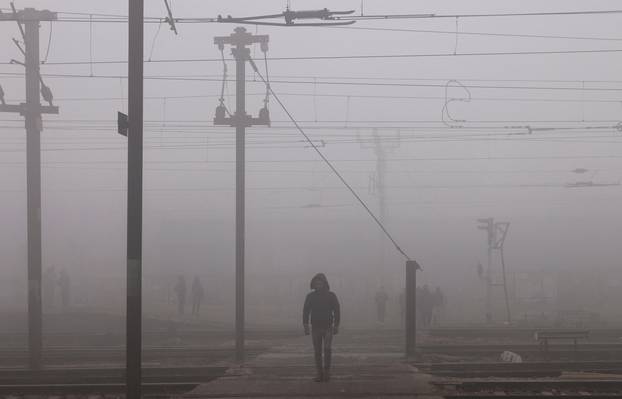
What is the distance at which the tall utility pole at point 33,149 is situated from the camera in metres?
17.6

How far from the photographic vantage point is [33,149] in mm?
17938

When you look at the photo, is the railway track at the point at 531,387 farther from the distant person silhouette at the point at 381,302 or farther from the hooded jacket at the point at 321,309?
the distant person silhouette at the point at 381,302

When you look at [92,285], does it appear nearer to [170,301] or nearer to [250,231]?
[170,301]

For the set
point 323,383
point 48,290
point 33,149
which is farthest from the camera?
point 48,290

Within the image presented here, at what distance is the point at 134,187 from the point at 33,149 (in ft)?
30.5

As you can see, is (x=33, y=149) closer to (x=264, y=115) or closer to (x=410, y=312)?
(x=264, y=115)

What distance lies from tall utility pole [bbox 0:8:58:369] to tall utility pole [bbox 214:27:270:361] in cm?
430

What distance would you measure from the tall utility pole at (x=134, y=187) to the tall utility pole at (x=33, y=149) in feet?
27.5

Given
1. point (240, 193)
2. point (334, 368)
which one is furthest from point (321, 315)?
point (240, 193)

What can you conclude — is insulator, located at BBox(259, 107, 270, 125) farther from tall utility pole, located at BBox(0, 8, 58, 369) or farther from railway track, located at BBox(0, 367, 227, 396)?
railway track, located at BBox(0, 367, 227, 396)

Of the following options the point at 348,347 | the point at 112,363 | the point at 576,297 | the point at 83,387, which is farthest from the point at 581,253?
the point at 83,387

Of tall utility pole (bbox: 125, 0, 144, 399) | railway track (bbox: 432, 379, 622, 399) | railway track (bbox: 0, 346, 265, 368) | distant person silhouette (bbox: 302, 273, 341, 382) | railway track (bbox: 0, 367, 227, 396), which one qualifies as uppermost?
tall utility pole (bbox: 125, 0, 144, 399)

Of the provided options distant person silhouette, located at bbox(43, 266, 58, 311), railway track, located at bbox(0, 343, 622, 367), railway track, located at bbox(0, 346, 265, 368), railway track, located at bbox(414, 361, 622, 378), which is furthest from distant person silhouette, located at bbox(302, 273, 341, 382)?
distant person silhouette, located at bbox(43, 266, 58, 311)

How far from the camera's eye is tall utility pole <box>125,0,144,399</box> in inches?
382
